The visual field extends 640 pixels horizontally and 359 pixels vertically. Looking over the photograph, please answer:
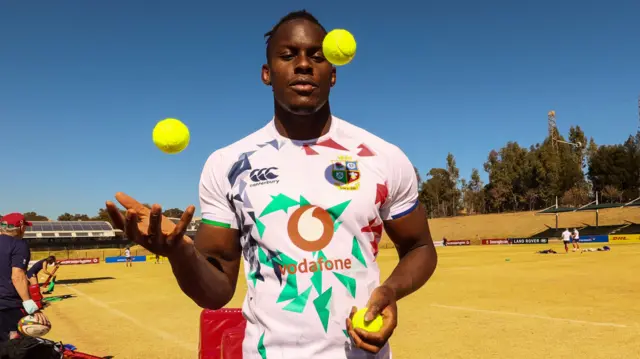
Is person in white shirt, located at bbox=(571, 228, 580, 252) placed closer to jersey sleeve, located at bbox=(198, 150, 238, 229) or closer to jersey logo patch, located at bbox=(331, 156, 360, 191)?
jersey logo patch, located at bbox=(331, 156, 360, 191)

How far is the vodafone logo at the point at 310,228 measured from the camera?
84.4 inches

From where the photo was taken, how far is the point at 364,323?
1.97m

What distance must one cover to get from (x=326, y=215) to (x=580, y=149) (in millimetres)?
118095

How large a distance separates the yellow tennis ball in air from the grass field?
7779 mm

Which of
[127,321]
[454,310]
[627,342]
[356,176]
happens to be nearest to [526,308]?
[454,310]

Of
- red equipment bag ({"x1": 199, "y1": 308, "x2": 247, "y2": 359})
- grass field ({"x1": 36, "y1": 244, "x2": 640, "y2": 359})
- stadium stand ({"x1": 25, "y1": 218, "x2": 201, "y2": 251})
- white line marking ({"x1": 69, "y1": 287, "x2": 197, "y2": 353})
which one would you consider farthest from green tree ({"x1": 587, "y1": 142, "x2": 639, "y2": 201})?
red equipment bag ({"x1": 199, "y1": 308, "x2": 247, "y2": 359})

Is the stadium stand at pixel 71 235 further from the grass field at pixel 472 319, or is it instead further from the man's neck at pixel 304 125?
the man's neck at pixel 304 125

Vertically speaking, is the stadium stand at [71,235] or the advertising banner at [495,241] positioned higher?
the stadium stand at [71,235]

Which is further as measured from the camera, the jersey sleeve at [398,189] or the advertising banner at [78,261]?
the advertising banner at [78,261]

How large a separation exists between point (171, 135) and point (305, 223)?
2.39ft

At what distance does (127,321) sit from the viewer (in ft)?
46.1

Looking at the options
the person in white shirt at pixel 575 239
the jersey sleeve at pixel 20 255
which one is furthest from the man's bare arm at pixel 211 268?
the person in white shirt at pixel 575 239

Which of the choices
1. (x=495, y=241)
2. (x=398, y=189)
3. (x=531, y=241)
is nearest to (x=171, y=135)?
(x=398, y=189)

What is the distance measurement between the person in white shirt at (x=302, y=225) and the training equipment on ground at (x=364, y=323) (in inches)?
1.1
